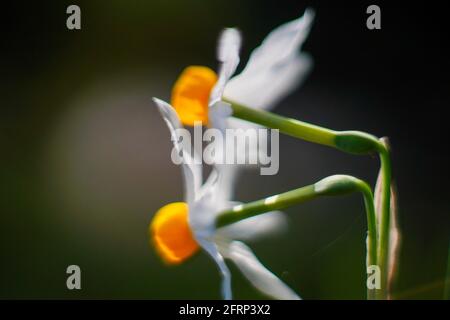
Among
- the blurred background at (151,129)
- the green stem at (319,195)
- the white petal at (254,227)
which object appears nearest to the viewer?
the green stem at (319,195)

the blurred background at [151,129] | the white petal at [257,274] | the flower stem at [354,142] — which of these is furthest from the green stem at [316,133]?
the blurred background at [151,129]

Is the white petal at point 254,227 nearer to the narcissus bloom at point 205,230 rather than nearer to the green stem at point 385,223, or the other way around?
the narcissus bloom at point 205,230

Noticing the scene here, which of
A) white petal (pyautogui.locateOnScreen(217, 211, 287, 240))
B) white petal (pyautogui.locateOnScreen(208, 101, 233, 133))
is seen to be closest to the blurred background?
white petal (pyautogui.locateOnScreen(217, 211, 287, 240))

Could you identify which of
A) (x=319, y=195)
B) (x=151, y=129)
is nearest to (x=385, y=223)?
(x=319, y=195)

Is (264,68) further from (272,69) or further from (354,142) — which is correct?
(354,142)

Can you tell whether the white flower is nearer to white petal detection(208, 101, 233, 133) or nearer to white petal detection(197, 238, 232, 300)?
white petal detection(208, 101, 233, 133)
